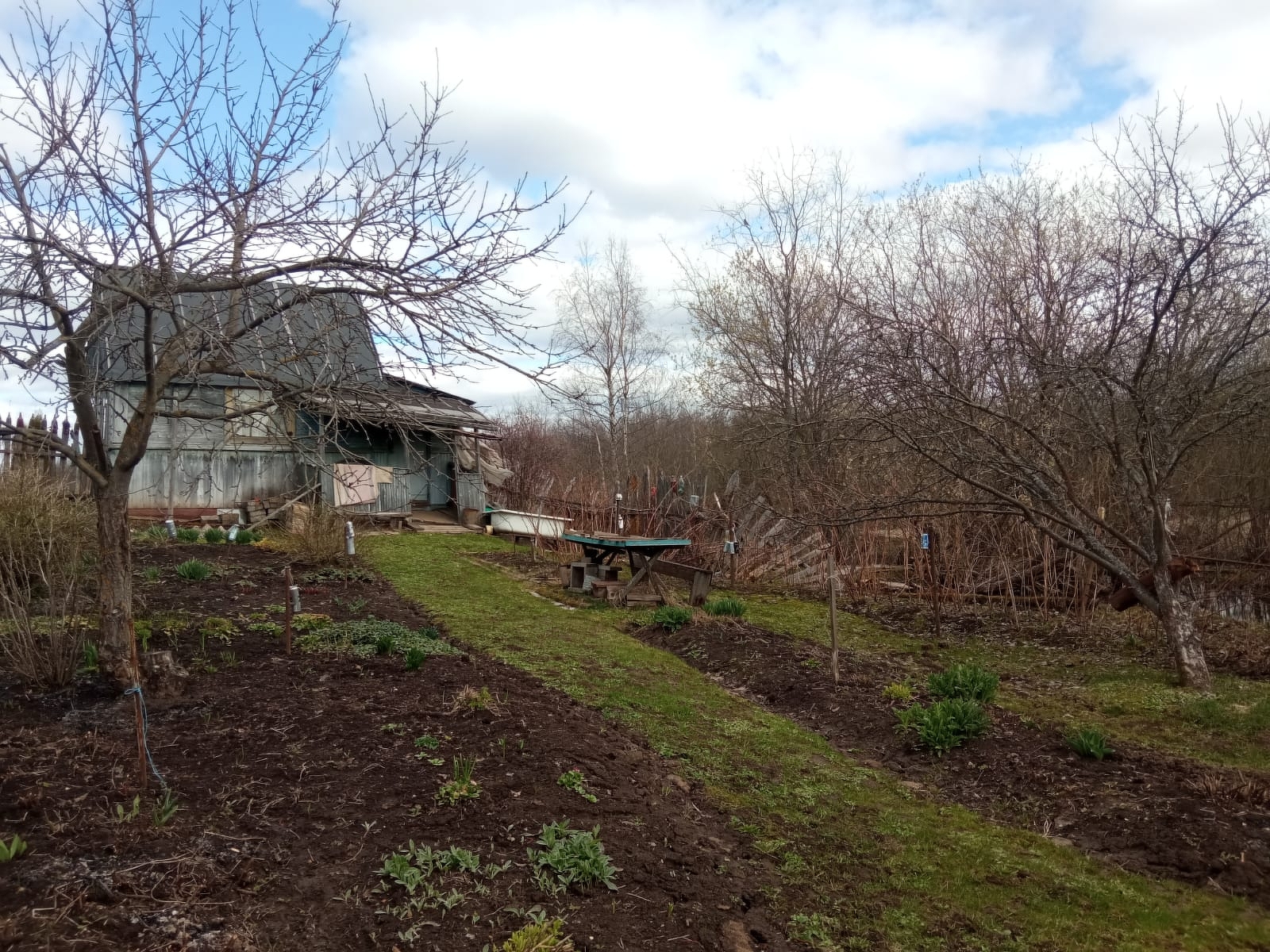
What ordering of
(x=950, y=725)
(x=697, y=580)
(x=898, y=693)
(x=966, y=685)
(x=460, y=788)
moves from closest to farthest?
(x=460, y=788) → (x=950, y=725) → (x=966, y=685) → (x=898, y=693) → (x=697, y=580)

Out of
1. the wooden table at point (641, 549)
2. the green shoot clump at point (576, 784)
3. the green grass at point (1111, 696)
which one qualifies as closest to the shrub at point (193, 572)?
the wooden table at point (641, 549)

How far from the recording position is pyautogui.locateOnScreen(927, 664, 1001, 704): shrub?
5859 millimetres

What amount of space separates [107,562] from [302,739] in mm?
1504

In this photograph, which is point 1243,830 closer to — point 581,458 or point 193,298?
point 193,298

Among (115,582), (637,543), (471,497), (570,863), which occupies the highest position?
(471,497)

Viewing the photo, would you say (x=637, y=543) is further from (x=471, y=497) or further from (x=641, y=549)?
(x=471, y=497)

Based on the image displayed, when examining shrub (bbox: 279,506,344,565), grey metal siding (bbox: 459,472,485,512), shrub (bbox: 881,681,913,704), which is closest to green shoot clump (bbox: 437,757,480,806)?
shrub (bbox: 881,681,913,704)

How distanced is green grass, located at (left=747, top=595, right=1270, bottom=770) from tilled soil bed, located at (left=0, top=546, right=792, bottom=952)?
3.56m

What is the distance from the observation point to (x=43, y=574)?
4.84m

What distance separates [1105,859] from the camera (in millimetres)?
3953

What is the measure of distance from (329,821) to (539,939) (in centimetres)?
114

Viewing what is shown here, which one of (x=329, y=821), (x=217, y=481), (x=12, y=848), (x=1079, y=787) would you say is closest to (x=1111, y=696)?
(x=1079, y=787)

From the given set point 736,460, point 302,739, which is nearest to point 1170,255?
point 302,739

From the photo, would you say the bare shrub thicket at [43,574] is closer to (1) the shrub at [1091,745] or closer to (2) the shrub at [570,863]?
(2) the shrub at [570,863]
